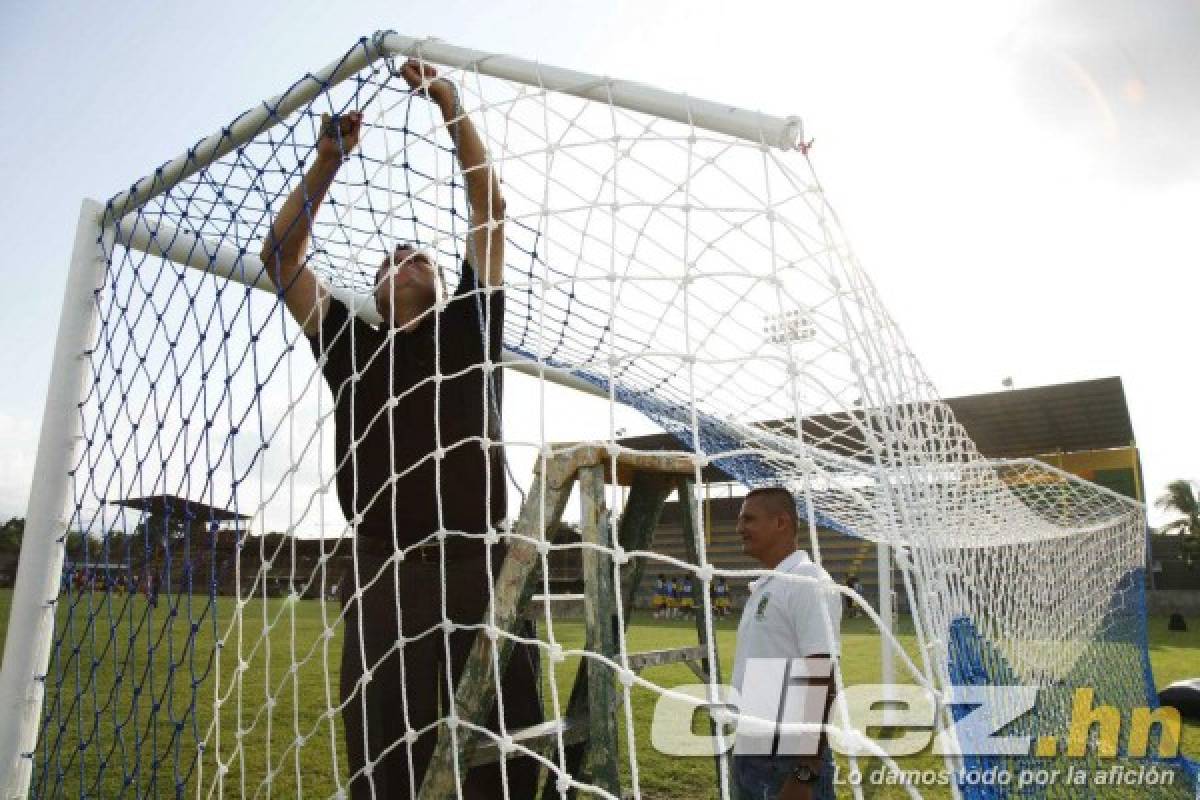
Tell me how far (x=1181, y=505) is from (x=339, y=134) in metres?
40.9

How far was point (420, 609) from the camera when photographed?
6.01ft

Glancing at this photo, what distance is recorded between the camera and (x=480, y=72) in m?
1.98

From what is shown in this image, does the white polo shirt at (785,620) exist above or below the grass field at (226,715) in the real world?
above

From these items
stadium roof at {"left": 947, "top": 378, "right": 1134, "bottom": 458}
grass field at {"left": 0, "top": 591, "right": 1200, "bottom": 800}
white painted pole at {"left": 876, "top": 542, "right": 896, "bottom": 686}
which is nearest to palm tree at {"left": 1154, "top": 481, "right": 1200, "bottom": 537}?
stadium roof at {"left": 947, "top": 378, "right": 1134, "bottom": 458}

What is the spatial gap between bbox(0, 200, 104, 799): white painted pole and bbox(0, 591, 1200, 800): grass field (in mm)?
120

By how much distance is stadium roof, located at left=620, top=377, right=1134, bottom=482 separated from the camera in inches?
699

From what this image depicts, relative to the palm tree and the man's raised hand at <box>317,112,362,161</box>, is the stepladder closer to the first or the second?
the man's raised hand at <box>317,112,362,161</box>

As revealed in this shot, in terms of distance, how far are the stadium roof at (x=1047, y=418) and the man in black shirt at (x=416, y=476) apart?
598 inches

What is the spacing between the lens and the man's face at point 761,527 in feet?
9.46

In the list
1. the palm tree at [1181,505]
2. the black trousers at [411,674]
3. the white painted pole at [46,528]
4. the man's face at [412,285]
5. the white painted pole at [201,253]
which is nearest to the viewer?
the black trousers at [411,674]

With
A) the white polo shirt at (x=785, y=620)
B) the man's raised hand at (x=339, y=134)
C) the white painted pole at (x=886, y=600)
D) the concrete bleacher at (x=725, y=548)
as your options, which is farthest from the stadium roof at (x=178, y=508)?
the concrete bleacher at (x=725, y=548)

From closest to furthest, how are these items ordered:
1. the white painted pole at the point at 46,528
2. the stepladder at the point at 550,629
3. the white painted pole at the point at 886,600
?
the stepladder at the point at 550,629
the white painted pole at the point at 46,528
the white painted pole at the point at 886,600

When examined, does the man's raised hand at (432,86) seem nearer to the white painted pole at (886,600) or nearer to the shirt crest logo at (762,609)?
the shirt crest logo at (762,609)

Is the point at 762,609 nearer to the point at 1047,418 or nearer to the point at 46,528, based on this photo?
the point at 46,528
